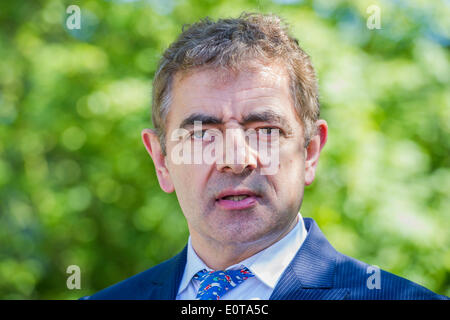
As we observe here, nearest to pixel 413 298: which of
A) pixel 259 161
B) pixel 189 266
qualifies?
pixel 259 161

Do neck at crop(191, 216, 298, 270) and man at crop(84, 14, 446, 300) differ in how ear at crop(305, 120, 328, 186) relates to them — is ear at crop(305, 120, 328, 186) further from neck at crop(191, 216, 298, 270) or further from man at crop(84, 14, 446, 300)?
neck at crop(191, 216, 298, 270)

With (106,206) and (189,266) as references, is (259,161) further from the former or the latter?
(106,206)

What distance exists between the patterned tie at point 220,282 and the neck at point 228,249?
0.05 metres

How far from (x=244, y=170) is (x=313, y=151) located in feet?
1.49

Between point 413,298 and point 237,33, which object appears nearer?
point 413,298

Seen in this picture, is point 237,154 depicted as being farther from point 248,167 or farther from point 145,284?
point 145,284

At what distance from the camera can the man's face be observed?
192 centimetres

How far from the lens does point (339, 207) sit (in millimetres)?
3934

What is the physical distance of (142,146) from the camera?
Result: 461 cm

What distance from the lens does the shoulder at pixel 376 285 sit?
191 cm

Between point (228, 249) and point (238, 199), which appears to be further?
point (228, 249)

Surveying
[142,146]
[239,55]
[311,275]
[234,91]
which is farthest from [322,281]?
[142,146]

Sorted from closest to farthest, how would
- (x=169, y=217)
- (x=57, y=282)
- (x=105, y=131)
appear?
(x=169, y=217)
(x=105, y=131)
(x=57, y=282)

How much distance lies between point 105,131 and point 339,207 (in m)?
2.26
